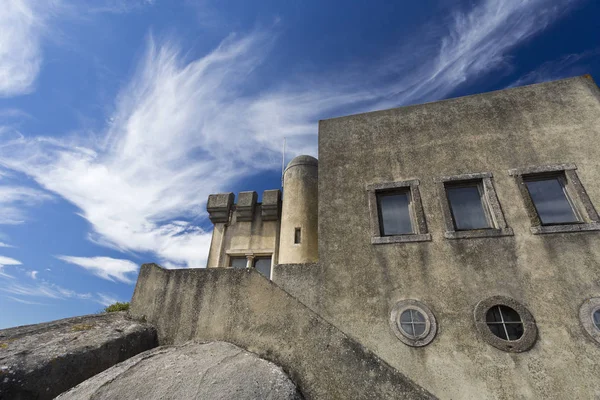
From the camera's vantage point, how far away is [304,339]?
4.24 metres

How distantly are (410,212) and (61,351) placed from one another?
23.3 ft

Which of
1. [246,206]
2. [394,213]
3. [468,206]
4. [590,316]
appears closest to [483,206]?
[468,206]

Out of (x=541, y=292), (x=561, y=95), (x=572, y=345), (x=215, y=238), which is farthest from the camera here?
(x=215, y=238)

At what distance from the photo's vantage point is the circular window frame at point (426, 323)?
234 inches

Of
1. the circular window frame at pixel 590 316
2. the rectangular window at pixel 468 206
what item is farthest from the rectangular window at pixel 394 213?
the circular window frame at pixel 590 316

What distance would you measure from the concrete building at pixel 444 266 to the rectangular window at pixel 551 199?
27mm

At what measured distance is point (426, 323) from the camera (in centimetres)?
606

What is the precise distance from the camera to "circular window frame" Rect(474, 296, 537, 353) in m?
5.57

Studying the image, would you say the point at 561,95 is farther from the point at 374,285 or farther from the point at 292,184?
the point at 292,184

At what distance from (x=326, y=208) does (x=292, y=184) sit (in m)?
2.83

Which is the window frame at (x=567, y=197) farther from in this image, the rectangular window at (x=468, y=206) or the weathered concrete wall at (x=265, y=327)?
the weathered concrete wall at (x=265, y=327)

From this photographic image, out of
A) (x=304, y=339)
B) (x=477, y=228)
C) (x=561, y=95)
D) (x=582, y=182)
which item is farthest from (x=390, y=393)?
(x=561, y=95)

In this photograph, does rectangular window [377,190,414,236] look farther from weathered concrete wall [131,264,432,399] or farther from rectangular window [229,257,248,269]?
rectangular window [229,257,248,269]

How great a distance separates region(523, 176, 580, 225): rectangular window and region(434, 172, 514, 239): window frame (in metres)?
0.87
